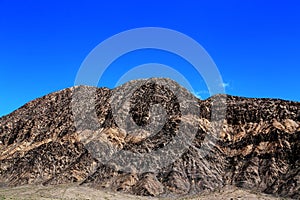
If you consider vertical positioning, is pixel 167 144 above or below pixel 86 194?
above

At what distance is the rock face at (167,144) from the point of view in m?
77.9

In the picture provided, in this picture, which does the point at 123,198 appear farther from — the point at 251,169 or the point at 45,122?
the point at 45,122

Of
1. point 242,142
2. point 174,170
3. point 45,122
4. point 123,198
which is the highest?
point 45,122

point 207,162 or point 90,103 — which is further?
point 90,103

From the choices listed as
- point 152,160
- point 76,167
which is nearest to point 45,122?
point 76,167

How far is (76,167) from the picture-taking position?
8850cm

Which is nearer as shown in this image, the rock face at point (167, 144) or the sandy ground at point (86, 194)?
the sandy ground at point (86, 194)

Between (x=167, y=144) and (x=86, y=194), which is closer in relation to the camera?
(x=86, y=194)

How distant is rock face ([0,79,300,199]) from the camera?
7794 centimetres

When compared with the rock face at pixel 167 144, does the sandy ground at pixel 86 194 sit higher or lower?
lower

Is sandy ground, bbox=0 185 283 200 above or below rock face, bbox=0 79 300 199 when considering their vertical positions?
below

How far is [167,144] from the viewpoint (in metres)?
85.9

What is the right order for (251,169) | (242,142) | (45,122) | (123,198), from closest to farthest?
1. (123,198)
2. (251,169)
3. (242,142)
4. (45,122)

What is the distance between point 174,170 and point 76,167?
1862cm
